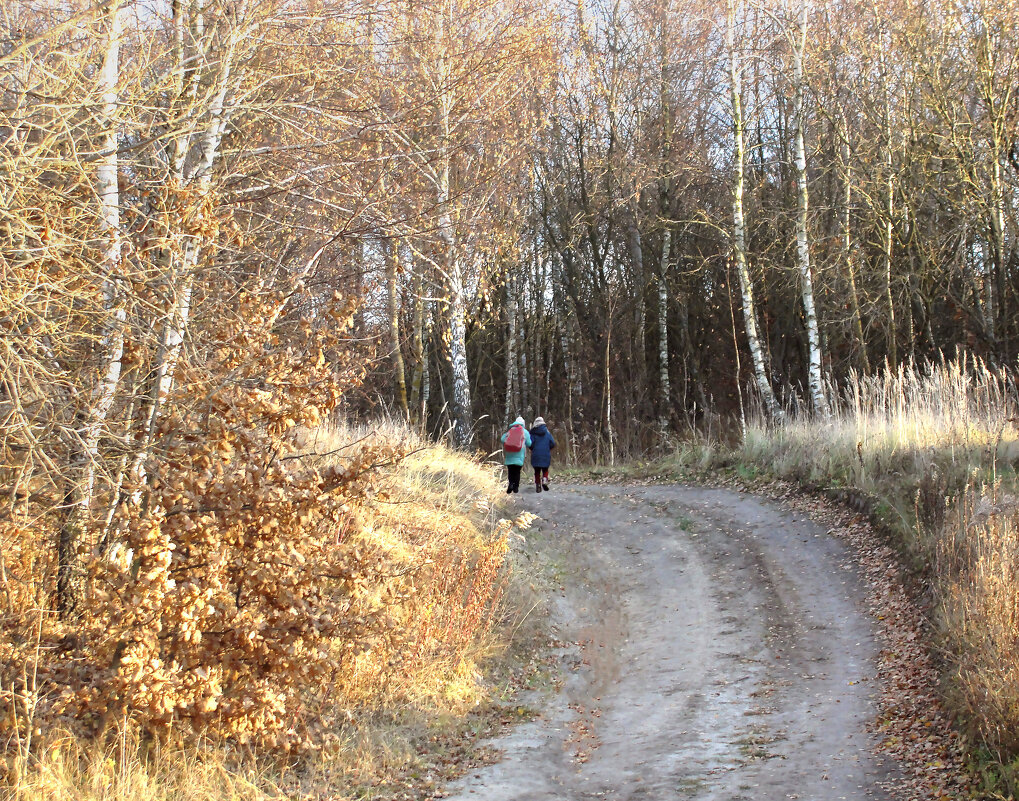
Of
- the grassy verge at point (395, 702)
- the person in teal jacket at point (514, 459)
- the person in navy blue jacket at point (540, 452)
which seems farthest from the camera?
the person in navy blue jacket at point (540, 452)

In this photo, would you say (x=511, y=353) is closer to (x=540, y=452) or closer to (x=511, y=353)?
(x=511, y=353)

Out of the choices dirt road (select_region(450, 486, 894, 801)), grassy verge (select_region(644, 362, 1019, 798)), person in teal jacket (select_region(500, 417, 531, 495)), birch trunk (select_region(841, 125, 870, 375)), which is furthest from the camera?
birch trunk (select_region(841, 125, 870, 375))

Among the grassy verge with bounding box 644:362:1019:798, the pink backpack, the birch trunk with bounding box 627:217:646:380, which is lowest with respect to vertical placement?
the grassy verge with bounding box 644:362:1019:798

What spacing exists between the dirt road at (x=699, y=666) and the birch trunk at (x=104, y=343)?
10.7ft

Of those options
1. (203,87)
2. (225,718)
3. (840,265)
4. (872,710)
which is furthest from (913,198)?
(225,718)

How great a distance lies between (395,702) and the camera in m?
8.00

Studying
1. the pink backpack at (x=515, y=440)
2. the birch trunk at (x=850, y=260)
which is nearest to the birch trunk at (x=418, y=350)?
the pink backpack at (x=515, y=440)

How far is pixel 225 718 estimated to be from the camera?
241 inches

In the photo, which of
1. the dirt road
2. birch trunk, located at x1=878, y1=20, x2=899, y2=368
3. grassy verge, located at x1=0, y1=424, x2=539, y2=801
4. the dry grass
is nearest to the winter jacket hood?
the dirt road

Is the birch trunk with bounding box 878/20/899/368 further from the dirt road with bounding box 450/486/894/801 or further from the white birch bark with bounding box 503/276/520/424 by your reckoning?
the white birch bark with bounding box 503/276/520/424

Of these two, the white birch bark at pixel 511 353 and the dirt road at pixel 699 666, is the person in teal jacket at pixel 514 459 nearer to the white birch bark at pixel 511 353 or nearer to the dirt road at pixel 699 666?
the dirt road at pixel 699 666

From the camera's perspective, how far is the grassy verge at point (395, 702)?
18.6 ft

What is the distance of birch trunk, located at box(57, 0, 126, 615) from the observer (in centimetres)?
526

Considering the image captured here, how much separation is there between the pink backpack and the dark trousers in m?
0.33
